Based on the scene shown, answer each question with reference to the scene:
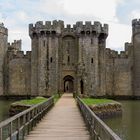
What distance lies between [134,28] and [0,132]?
50.7m

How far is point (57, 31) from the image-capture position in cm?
5572

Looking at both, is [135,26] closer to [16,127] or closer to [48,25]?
[48,25]

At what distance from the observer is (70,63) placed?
5669 cm

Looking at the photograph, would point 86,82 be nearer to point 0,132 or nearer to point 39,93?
point 39,93

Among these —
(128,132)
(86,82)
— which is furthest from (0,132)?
(86,82)

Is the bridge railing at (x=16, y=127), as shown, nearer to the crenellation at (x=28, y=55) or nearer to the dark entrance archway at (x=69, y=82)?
the dark entrance archway at (x=69, y=82)

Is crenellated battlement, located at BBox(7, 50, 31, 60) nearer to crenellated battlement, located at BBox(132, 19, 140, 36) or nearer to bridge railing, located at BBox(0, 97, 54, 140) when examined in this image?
crenellated battlement, located at BBox(132, 19, 140, 36)

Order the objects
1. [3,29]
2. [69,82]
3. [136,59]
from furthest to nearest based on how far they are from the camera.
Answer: [69,82], [3,29], [136,59]

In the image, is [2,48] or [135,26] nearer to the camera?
[2,48]

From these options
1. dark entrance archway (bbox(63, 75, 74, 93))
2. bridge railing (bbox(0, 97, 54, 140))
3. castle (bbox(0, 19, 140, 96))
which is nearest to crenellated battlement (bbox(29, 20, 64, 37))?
castle (bbox(0, 19, 140, 96))

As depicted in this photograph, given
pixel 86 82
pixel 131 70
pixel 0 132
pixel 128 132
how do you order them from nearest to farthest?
pixel 0 132, pixel 128 132, pixel 86 82, pixel 131 70

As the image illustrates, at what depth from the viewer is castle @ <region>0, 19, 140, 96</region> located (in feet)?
181

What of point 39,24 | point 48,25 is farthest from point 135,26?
point 39,24

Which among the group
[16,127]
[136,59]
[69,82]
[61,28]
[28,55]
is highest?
[61,28]
